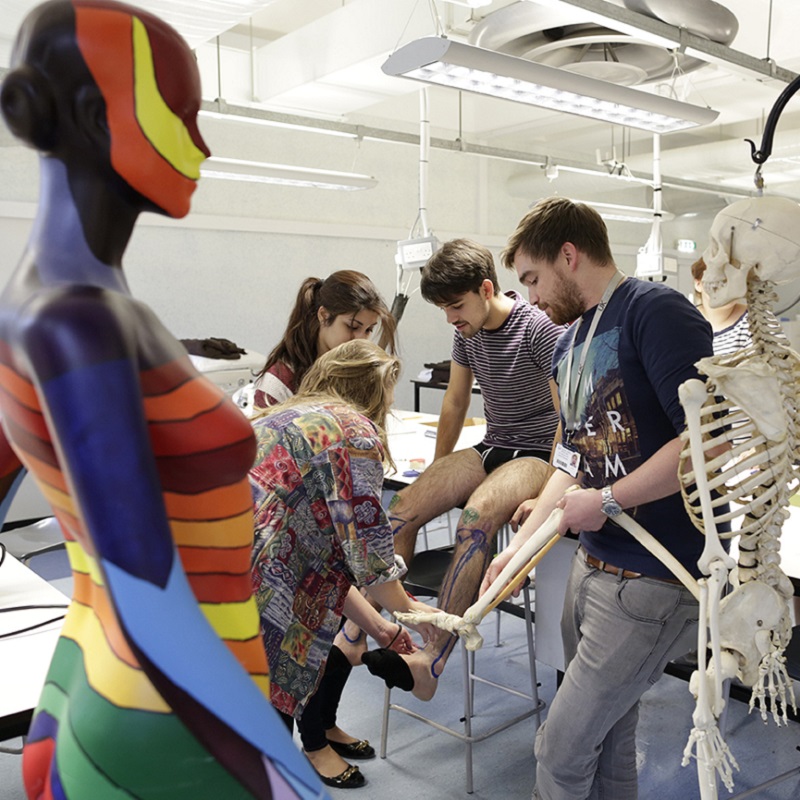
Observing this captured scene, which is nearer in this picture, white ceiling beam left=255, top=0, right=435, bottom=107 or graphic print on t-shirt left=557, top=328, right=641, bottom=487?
graphic print on t-shirt left=557, top=328, right=641, bottom=487

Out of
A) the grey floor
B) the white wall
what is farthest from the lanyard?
the white wall

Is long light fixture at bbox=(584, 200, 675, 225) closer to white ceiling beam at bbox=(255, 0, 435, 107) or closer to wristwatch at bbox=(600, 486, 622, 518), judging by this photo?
white ceiling beam at bbox=(255, 0, 435, 107)

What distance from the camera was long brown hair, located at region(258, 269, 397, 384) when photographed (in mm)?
2551

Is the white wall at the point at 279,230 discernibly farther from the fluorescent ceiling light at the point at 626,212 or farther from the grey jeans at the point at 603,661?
the grey jeans at the point at 603,661

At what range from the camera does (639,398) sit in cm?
171

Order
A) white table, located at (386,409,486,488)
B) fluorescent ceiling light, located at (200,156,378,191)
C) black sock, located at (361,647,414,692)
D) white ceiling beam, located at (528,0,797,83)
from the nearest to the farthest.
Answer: black sock, located at (361,647,414,692) → white ceiling beam, located at (528,0,797,83) → white table, located at (386,409,486,488) → fluorescent ceiling light, located at (200,156,378,191)

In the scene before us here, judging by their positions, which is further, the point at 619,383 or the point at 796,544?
the point at 796,544

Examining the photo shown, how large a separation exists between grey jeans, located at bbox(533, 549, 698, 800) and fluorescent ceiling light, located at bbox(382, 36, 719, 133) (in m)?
1.69

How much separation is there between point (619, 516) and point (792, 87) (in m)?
0.84

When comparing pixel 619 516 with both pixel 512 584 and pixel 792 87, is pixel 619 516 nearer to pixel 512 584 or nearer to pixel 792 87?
pixel 512 584

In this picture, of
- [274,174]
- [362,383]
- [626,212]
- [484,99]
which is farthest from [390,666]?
[484,99]

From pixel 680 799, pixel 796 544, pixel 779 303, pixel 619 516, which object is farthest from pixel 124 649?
pixel 680 799

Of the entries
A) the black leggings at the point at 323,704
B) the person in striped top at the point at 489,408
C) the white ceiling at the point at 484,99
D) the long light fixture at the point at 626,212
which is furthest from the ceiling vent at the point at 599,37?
the long light fixture at the point at 626,212

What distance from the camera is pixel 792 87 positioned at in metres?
1.44
